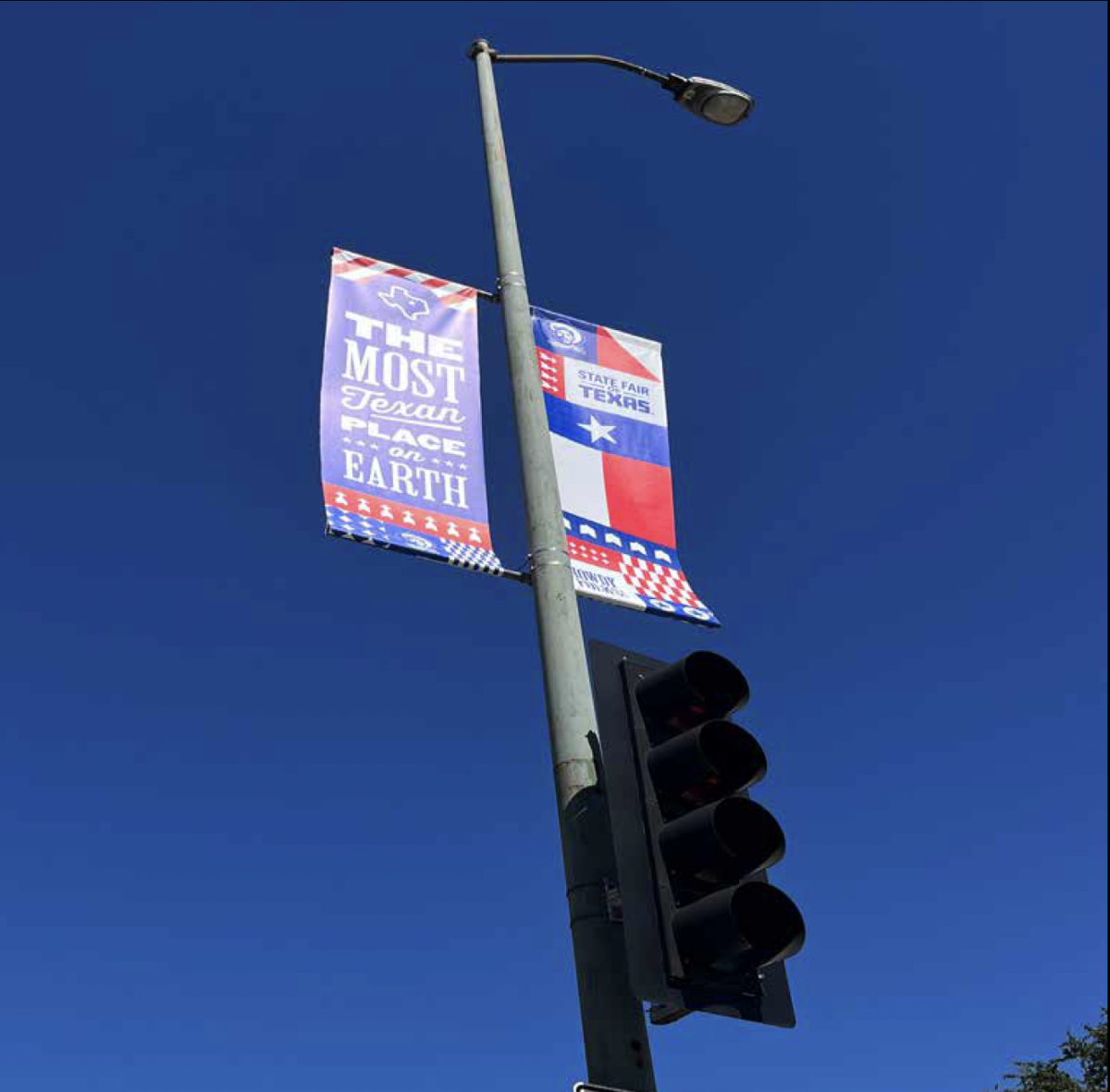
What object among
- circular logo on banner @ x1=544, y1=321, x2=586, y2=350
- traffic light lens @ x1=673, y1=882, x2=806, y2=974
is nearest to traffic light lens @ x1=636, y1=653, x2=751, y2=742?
traffic light lens @ x1=673, y1=882, x2=806, y2=974

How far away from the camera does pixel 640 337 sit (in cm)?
848

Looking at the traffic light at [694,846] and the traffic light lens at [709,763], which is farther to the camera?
the traffic light lens at [709,763]

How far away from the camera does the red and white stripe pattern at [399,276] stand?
761cm

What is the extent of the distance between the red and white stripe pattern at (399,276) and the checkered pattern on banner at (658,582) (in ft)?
6.72

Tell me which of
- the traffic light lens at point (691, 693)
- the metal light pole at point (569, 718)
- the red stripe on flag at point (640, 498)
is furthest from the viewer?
the red stripe on flag at point (640, 498)

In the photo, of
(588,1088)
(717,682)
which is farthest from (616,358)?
(588,1088)

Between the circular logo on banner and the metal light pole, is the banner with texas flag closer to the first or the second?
the circular logo on banner

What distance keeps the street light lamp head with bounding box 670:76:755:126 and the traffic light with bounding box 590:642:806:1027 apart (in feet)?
16.9

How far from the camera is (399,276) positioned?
304 inches

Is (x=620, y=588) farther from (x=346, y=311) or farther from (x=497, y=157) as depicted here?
(x=497, y=157)

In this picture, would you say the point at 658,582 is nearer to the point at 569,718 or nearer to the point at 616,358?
the point at 616,358

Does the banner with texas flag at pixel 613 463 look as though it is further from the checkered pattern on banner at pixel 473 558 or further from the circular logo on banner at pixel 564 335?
the checkered pattern on banner at pixel 473 558

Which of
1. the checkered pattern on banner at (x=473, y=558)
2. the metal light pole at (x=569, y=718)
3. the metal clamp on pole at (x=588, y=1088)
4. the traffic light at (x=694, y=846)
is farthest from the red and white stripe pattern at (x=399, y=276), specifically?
the metal clamp on pole at (x=588, y=1088)

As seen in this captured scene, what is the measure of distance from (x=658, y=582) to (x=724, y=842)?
9.76 ft
